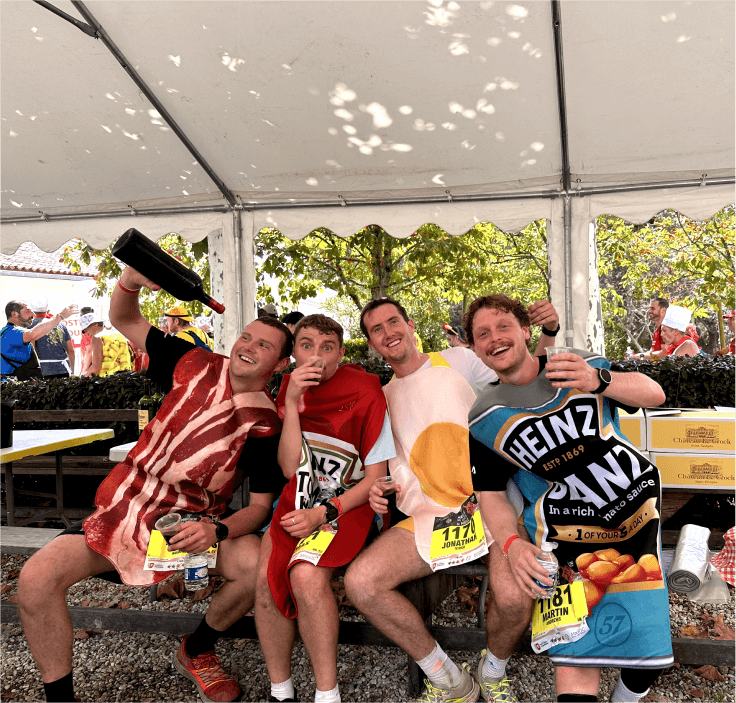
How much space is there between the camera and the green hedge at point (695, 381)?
187 inches

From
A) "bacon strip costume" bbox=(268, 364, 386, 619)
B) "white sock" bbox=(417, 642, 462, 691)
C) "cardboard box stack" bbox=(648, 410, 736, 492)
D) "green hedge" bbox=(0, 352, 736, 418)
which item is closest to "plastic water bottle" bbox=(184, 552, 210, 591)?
"bacon strip costume" bbox=(268, 364, 386, 619)

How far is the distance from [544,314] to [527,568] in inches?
42.6

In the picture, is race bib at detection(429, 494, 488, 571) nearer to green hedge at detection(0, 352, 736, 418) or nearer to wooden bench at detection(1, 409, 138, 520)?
green hedge at detection(0, 352, 736, 418)

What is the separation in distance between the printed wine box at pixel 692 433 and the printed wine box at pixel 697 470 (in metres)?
0.04

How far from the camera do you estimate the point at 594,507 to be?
2129mm

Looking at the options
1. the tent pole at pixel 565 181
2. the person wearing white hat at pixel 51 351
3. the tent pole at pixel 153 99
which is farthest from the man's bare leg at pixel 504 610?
the person wearing white hat at pixel 51 351

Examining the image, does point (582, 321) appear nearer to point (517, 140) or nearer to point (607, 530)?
point (517, 140)

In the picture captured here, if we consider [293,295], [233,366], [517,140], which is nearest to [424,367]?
[233,366]

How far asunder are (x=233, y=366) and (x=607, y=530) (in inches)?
66.0

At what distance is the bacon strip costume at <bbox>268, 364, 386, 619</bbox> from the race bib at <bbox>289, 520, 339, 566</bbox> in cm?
4

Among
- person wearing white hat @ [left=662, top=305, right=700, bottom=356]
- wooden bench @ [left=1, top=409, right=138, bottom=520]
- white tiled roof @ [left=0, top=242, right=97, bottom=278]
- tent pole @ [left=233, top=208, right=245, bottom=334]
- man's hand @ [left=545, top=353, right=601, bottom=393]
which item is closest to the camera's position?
man's hand @ [left=545, top=353, right=601, bottom=393]

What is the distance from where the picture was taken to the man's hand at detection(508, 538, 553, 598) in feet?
6.47

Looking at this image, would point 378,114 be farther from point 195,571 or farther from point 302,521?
point 195,571

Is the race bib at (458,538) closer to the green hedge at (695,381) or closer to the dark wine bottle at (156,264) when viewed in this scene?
the dark wine bottle at (156,264)
